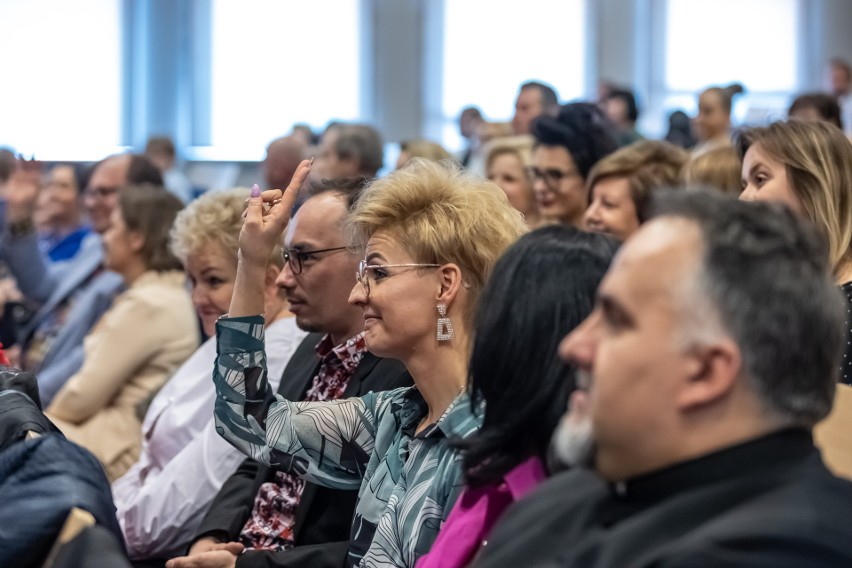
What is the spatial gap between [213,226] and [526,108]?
10.1ft

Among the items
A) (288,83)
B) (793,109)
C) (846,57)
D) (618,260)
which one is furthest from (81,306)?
(846,57)

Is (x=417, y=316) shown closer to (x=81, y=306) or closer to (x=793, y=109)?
(x=81, y=306)

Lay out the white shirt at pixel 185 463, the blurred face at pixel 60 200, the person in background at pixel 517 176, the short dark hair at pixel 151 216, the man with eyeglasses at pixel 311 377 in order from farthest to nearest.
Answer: the blurred face at pixel 60 200 → the person in background at pixel 517 176 → the short dark hair at pixel 151 216 → the white shirt at pixel 185 463 → the man with eyeglasses at pixel 311 377

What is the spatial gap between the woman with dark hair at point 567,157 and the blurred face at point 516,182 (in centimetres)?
31

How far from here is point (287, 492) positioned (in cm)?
258

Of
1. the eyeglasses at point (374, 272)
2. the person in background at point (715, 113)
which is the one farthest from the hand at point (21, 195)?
the eyeglasses at point (374, 272)

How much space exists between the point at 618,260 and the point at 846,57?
10211 mm

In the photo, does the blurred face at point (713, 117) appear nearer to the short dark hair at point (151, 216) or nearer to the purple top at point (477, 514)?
the short dark hair at point (151, 216)

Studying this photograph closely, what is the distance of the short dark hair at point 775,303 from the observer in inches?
46.9

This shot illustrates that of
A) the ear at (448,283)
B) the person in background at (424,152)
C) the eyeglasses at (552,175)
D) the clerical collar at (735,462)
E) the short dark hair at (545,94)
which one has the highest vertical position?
the short dark hair at (545,94)

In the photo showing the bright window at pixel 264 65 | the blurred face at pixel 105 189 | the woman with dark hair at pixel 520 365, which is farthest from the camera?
the bright window at pixel 264 65

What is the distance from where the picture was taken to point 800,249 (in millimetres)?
1233

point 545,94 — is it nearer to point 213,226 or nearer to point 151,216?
point 151,216

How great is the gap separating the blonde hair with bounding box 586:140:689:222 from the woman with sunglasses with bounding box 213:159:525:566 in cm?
147
